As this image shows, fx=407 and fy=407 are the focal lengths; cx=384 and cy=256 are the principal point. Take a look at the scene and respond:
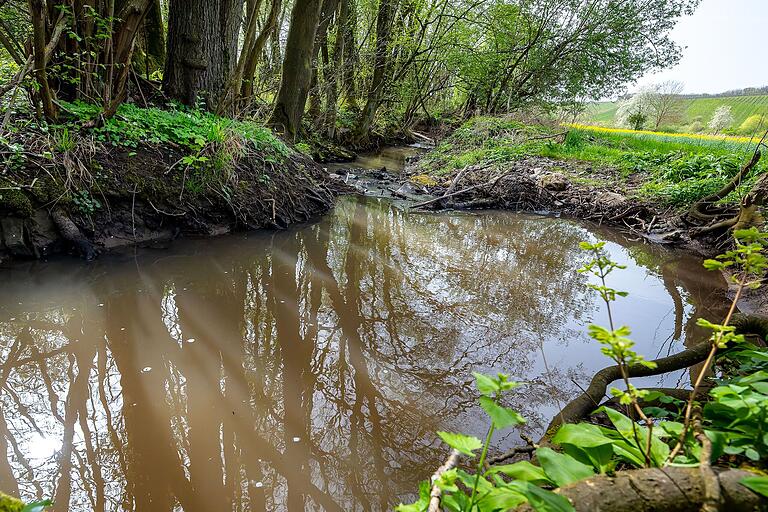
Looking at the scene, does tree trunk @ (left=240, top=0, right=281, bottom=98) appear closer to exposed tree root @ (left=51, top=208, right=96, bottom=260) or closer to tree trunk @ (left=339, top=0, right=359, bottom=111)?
exposed tree root @ (left=51, top=208, right=96, bottom=260)

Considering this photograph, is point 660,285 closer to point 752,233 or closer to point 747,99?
point 752,233

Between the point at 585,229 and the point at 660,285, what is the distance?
2.27m

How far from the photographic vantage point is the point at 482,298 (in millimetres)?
3643

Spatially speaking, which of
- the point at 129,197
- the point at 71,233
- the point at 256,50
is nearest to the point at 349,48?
the point at 256,50

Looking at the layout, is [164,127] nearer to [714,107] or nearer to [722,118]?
[722,118]

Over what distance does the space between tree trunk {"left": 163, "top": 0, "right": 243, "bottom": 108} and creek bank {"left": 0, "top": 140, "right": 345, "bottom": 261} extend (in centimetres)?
118

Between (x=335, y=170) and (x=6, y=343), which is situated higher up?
(x=335, y=170)

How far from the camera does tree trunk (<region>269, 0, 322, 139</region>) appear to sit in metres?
6.96

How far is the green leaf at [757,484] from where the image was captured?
0.76 metres

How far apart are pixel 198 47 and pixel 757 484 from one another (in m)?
6.48

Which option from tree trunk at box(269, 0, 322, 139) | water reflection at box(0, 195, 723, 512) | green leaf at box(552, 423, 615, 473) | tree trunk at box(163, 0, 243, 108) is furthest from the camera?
tree trunk at box(269, 0, 322, 139)

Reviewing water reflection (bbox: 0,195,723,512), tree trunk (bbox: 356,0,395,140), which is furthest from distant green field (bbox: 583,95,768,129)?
water reflection (bbox: 0,195,723,512)

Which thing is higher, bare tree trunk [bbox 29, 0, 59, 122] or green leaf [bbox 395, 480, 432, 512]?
bare tree trunk [bbox 29, 0, 59, 122]

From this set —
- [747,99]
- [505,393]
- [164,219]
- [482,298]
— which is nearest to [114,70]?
[164,219]
